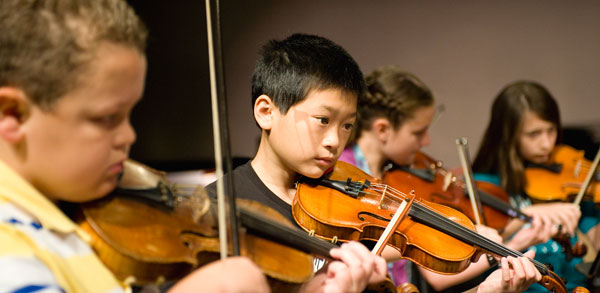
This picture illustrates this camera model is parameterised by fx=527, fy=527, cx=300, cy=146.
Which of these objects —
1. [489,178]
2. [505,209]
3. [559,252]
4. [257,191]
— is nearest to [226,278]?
[257,191]

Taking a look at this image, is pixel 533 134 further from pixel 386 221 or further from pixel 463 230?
pixel 386 221

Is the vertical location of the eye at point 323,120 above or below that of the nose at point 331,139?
above

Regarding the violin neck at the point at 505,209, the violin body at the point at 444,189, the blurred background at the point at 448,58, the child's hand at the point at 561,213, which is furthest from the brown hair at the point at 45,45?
the blurred background at the point at 448,58

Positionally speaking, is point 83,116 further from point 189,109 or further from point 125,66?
point 189,109

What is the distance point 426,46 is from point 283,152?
1732 millimetres

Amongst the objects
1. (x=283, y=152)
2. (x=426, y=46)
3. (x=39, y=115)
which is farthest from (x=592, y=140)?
(x=39, y=115)

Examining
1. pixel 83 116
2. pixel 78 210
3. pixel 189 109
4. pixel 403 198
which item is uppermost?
pixel 83 116

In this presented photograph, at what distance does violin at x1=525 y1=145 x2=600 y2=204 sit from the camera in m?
1.88

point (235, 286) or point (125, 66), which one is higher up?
point (125, 66)

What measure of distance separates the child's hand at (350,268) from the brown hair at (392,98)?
84 cm

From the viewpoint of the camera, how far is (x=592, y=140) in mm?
2316

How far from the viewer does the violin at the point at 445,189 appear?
5.07 ft

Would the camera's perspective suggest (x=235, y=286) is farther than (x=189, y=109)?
No

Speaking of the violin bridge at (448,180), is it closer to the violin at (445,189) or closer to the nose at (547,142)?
the violin at (445,189)
